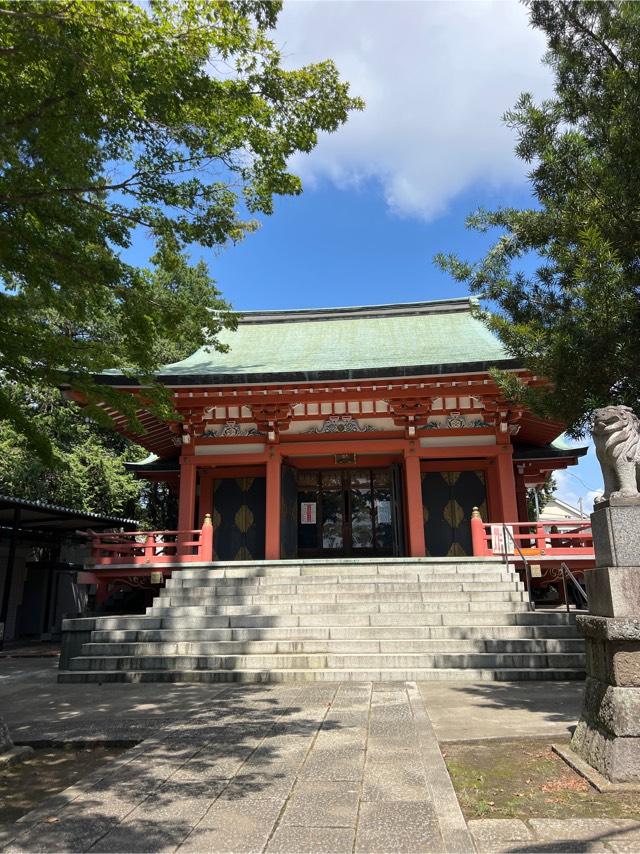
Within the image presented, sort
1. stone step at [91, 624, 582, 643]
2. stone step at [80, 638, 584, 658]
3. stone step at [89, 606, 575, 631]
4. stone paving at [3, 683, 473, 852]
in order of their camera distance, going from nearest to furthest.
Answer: stone paving at [3, 683, 473, 852], stone step at [80, 638, 584, 658], stone step at [91, 624, 582, 643], stone step at [89, 606, 575, 631]

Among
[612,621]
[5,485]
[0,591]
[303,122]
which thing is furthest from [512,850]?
[5,485]

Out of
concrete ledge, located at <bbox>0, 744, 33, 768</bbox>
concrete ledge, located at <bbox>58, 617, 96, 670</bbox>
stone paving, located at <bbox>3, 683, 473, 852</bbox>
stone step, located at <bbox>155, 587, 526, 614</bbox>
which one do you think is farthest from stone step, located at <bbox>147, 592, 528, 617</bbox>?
concrete ledge, located at <bbox>0, 744, 33, 768</bbox>

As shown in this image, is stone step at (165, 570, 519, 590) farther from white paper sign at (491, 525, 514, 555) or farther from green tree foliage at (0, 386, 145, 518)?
green tree foliage at (0, 386, 145, 518)

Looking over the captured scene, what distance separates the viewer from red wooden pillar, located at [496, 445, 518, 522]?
11500 mm

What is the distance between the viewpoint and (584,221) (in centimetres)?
496

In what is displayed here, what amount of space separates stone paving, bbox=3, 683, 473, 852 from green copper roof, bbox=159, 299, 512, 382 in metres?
7.24

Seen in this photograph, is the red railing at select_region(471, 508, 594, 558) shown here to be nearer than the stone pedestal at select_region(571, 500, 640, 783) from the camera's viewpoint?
No

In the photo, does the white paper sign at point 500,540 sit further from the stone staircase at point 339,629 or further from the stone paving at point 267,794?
the stone paving at point 267,794

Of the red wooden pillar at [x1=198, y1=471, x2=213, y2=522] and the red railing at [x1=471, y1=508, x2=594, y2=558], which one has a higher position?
the red wooden pillar at [x1=198, y1=471, x2=213, y2=522]

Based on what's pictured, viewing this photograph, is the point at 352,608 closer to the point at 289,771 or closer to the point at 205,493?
the point at 289,771

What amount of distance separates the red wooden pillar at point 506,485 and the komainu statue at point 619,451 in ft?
24.9

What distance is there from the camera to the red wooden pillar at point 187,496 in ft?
38.9

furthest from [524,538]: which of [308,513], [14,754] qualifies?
[14,754]

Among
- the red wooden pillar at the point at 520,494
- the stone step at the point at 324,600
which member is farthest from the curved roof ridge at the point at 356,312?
the stone step at the point at 324,600
